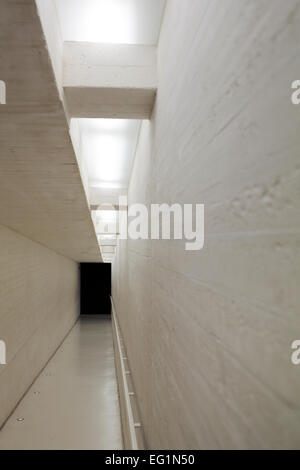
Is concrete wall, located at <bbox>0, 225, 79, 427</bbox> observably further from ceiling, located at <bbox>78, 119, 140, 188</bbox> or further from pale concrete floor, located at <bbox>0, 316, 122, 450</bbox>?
ceiling, located at <bbox>78, 119, 140, 188</bbox>

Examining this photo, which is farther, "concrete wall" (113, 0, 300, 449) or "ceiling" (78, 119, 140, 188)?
"ceiling" (78, 119, 140, 188)

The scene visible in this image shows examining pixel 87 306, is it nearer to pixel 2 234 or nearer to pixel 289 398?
pixel 2 234

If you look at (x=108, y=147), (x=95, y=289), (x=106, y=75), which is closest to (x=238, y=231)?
(x=106, y=75)

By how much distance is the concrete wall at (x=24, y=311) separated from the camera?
4084 millimetres

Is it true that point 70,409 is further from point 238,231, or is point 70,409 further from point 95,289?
point 95,289

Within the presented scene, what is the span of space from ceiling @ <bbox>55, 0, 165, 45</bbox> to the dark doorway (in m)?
13.6

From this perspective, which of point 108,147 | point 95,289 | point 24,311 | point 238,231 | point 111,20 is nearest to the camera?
point 238,231

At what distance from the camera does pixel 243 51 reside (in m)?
0.73

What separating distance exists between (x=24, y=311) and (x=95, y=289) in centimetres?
1083

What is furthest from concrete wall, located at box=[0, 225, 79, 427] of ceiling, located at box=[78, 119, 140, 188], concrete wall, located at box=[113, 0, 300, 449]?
concrete wall, located at box=[113, 0, 300, 449]

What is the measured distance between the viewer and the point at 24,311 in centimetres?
495

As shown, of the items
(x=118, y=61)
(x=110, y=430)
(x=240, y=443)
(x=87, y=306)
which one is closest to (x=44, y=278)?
(x=110, y=430)

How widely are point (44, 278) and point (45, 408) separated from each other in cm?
246

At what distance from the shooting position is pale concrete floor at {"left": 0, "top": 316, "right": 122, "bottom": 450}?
381 centimetres
